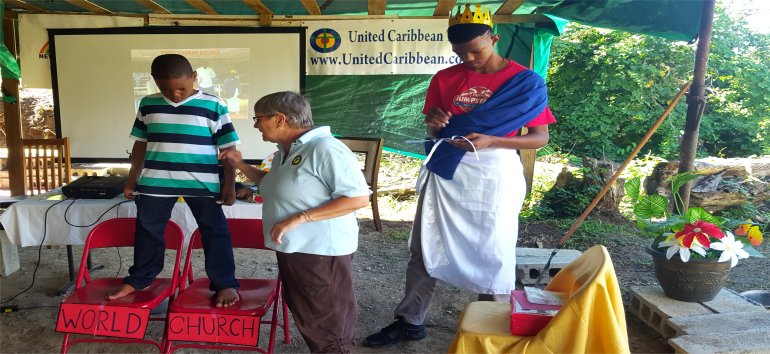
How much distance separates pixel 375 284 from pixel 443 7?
305 cm

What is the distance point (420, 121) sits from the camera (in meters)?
6.16

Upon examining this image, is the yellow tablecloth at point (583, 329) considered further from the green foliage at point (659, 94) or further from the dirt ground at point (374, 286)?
the green foliage at point (659, 94)

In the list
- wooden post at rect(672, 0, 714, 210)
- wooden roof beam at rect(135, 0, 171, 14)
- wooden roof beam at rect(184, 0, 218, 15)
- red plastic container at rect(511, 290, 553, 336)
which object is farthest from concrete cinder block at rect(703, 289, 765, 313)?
wooden roof beam at rect(135, 0, 171, 14)

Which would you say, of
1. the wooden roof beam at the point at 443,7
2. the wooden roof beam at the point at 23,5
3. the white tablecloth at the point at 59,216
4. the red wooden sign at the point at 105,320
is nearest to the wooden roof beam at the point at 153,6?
the wooden roof beam at the point at 23,5

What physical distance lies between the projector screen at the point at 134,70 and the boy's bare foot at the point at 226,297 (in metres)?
3.78

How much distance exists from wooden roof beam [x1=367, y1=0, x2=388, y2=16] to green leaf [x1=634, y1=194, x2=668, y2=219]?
3.10 meters

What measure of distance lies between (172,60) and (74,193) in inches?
64.4

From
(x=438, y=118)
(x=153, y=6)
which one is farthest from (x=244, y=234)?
(x=153, y=6)

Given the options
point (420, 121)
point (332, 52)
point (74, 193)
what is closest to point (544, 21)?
point (420, 121)

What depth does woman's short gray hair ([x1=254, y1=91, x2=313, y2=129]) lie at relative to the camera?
2.03 m

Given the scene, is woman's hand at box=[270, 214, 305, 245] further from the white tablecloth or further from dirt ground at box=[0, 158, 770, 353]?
the white tablecloth

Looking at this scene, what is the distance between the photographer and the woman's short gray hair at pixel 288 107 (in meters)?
2.03

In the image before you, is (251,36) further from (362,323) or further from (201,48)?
(362,323)

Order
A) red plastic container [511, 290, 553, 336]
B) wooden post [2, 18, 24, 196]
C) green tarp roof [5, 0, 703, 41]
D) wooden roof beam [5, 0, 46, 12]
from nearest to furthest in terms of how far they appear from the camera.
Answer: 1. red plastic container [511, 290, 553, 336]
2. green tarp roof [5, 0, 703, 41]
3. wooden roof beam [5, 0, 46, 12]
4. wooden post [2, 18, 24, 196]
